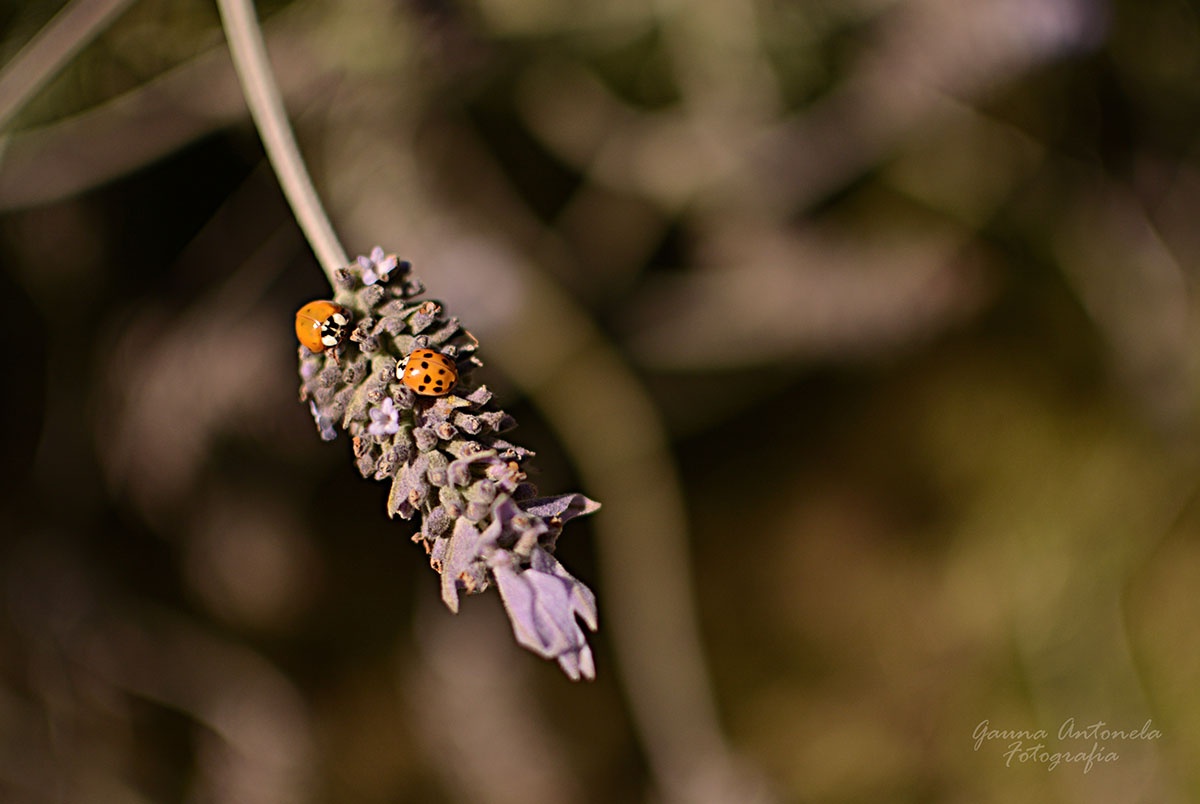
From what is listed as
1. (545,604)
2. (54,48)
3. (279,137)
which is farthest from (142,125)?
(545,604)

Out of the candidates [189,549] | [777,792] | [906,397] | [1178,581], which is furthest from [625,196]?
[1178,581]

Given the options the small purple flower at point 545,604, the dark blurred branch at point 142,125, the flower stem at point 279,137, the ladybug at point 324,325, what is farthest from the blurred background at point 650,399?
the small purple flower at point 545,604

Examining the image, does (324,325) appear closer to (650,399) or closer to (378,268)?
(378,268)

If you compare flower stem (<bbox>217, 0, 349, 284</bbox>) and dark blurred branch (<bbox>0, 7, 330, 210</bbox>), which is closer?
flower stem (<bbox>217, 0, 349, 284</bbox>)

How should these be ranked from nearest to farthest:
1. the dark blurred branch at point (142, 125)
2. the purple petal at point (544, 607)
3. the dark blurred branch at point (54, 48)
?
the purple petal at point (544, 607) < the dark blurred branch at point (54, 48) < the dark blurred branch at point (142, 125)

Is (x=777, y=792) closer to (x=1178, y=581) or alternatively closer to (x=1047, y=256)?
(x=1178, y=581)

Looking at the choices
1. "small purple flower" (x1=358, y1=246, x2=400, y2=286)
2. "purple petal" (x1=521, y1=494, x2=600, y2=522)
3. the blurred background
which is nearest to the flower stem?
"small purple flower" (x1=358, y1=246, x2=400, y2=286)

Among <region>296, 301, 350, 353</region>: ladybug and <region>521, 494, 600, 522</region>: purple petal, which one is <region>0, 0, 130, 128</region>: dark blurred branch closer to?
<region>296, 301, 350, 353</region>: ladybug

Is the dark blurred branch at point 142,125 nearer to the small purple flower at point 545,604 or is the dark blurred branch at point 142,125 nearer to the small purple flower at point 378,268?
the small purple flower at point 378,268
